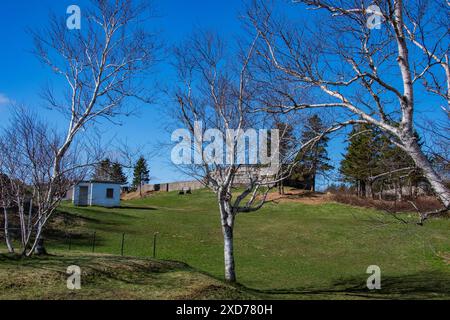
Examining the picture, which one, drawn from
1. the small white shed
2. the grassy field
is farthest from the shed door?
the grassy field

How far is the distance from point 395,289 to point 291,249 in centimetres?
925

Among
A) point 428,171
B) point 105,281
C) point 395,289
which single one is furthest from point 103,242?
point 428,171

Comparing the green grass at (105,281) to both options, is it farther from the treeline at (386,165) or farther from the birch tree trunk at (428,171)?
the birch tree trunk at (428,171)

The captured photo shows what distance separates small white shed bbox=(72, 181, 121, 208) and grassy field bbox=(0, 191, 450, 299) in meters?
6.74

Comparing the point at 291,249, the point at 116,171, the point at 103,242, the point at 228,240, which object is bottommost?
the point at 291,249

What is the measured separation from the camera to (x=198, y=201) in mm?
55031

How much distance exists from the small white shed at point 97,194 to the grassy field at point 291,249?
6744 mm

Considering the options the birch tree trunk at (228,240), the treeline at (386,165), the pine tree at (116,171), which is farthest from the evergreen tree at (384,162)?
the pine tree at (116,171)

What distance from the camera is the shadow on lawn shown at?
42.9 feet

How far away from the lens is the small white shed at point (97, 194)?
41.6m

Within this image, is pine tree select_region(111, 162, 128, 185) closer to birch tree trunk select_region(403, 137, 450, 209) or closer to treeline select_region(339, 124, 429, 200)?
treeline select_region(339, 124, 429, 200)

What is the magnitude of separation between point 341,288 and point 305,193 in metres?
38.4

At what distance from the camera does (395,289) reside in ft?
47.2

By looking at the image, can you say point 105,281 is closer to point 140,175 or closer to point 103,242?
point 103,242
